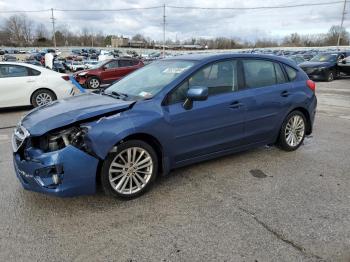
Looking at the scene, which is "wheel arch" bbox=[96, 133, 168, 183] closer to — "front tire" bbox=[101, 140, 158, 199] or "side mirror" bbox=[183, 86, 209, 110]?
"front tire" bbox=[101, 140, 158, 199]

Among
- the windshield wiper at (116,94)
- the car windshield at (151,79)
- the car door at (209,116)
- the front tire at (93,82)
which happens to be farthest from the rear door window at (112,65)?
the car door at (209,116)

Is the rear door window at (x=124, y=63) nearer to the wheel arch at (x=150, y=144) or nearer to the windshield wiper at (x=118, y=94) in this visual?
the windshield wiper at (x=118, y=94)

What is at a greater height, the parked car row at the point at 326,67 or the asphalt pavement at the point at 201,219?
the parked car row at the point at 326,67

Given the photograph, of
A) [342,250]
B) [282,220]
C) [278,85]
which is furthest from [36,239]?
[278,85]

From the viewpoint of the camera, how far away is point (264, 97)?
4805 mm

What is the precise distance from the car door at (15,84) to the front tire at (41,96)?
153 millimetres

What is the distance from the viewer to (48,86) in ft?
31.1

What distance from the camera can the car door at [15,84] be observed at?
902cm

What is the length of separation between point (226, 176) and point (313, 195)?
1.11m

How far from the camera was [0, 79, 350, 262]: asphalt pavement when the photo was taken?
2.82 metres

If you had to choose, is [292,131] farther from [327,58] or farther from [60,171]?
[327,58]

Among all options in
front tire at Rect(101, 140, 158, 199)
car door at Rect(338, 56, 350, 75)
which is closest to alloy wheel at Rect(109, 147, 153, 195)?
front tire at Rect(101, 140, 158, 199)

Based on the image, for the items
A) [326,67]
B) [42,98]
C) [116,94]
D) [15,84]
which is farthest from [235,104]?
[326,67]

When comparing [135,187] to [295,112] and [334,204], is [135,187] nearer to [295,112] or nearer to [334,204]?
[334,204]
